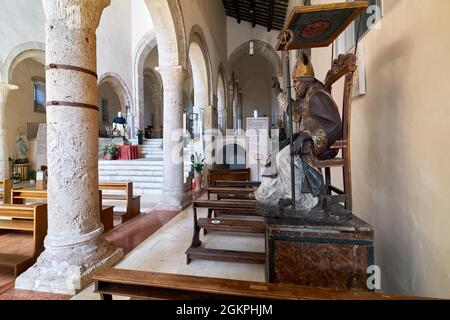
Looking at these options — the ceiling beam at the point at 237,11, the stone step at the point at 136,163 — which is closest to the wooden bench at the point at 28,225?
the stone step at the point at 136,163

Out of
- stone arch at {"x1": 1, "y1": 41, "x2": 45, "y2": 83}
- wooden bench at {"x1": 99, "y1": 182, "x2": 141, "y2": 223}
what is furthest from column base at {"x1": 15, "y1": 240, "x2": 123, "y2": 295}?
stone arch at {"x1": 1, "y1": 41, "x2": 45, "y2": 83}

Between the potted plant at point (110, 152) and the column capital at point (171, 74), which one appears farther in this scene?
the potted plant at point (110, 152)

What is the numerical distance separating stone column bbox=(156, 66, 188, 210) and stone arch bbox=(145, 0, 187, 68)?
220 millimetres

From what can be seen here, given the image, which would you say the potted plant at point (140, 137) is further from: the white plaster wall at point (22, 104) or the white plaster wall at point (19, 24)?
the white plaster wall at point (19, 24)

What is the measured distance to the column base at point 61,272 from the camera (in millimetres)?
2014

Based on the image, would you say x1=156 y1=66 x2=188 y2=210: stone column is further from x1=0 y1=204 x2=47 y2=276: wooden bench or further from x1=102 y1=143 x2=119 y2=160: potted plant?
x1=102 y1=143 x2=119 y2=160: potted plant

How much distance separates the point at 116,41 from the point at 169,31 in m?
7.83

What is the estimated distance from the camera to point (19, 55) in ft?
26.6

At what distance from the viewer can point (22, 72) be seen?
10.2 m

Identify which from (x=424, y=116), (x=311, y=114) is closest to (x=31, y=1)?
(x=311, y=114)

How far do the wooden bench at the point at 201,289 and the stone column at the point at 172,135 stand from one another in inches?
135

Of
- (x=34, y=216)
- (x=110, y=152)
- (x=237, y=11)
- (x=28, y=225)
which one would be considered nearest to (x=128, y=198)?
(x=28, y=225)

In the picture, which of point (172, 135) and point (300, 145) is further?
point (172, 135)

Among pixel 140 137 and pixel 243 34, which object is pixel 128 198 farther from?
pixel 243 34
